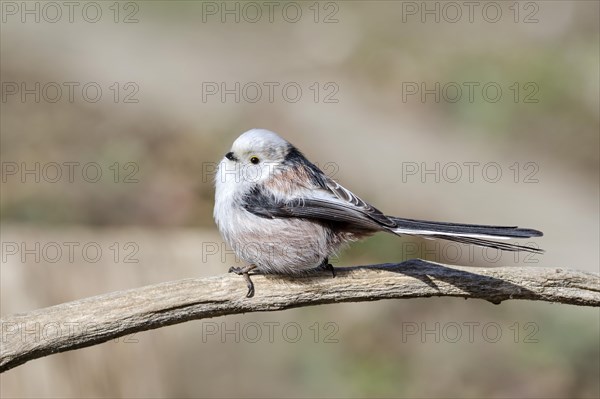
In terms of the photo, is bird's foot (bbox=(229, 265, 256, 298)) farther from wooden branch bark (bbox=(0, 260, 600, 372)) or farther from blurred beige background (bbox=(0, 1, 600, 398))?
blurred beige background (bbox=(0, 1, 600, 398))

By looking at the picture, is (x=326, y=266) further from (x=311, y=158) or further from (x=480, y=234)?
(x=311, y=158)

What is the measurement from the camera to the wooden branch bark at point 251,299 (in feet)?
11.5

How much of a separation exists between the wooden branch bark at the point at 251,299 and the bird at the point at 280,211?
14 cm

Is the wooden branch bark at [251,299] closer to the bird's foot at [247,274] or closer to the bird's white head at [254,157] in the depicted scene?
the bird's foot at [247,274]

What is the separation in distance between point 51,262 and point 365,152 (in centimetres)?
515

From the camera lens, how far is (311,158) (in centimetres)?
973

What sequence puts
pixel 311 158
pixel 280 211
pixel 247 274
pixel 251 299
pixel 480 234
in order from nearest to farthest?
pixel 480 234
pixel 251 299
pixel 247 274
pixel 280 211
pixel 311 158

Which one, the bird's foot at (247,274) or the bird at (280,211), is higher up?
the bird at (280,211)

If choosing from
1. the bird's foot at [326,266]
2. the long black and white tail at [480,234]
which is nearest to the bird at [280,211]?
the bird's foot at [326,266]

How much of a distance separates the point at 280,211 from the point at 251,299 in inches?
22.7

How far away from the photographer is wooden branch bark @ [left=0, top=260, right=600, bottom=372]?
3.51 m

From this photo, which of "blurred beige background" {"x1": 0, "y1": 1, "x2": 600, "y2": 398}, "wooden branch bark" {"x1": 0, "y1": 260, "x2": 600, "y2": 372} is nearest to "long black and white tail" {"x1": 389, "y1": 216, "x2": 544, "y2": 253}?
"wooden branch bark" {"x1": 0, "y1": 260, "x2": 600, "y2": 372}

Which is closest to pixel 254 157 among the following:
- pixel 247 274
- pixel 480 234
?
pixel 247 274

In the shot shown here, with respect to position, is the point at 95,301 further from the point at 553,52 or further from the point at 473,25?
the point at 473,25
